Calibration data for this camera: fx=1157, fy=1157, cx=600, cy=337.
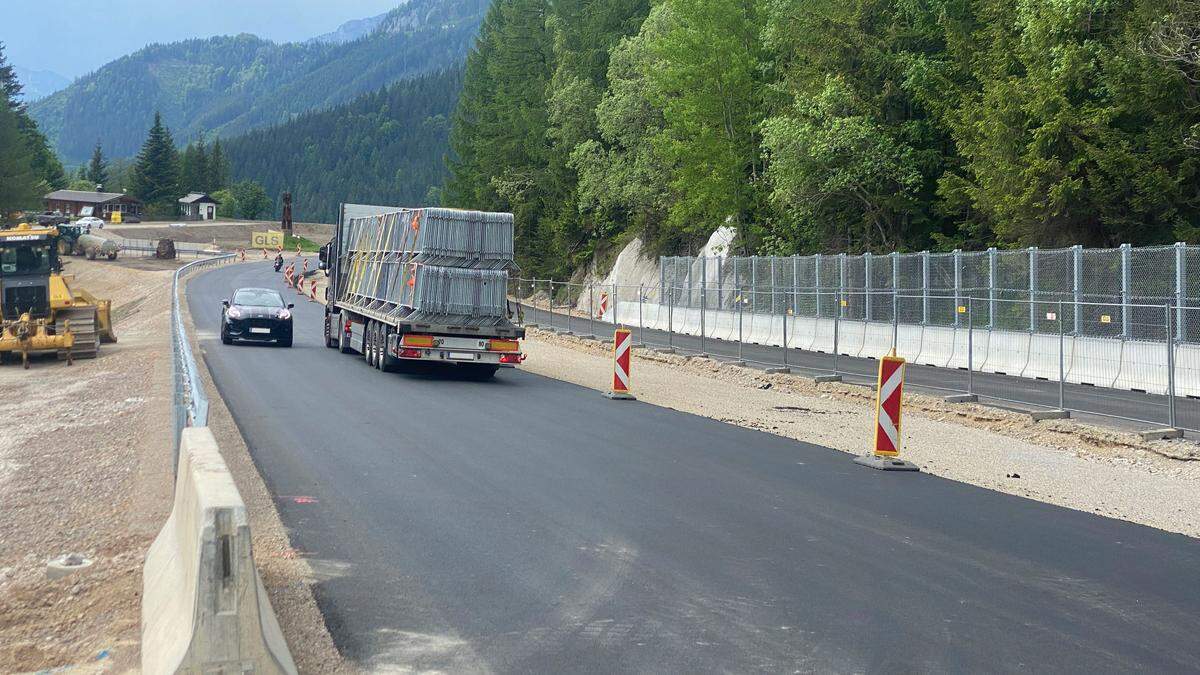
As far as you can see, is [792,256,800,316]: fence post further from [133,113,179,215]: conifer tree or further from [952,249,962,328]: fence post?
[133,113,179,215]: conifer tree

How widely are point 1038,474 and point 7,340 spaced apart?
24436 mm

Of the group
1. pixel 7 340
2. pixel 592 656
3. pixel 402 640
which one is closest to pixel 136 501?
pixel 402 640

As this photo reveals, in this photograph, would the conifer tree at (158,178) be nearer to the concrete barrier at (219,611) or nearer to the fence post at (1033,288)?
the fence post at (1033,288)

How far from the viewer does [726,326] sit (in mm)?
39344

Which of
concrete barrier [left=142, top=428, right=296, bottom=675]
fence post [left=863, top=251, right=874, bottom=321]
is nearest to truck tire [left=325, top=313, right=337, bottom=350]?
fence post [left=863, top=251, right=874, bottom=321]

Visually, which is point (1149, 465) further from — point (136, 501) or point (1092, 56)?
point (1092, 56)

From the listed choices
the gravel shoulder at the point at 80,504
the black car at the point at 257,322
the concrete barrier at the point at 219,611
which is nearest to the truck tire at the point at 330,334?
the black car at the point at 257,322

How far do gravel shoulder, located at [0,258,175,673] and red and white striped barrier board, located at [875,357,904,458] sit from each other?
25.7 feet

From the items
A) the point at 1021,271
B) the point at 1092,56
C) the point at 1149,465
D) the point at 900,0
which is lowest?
the point at 1149,465

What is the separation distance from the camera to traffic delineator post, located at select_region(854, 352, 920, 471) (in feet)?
44.4

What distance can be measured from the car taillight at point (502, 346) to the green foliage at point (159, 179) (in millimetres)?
144159

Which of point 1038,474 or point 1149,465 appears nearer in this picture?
point 1038,474

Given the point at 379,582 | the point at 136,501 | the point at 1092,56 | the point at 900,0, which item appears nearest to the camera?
the point at 379,582

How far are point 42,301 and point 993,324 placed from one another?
23744mm
